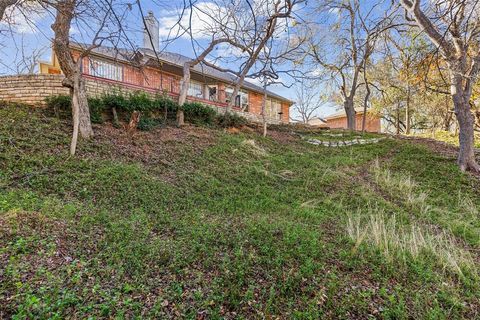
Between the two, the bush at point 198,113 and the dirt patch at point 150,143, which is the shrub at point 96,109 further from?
the bush at point 198,113

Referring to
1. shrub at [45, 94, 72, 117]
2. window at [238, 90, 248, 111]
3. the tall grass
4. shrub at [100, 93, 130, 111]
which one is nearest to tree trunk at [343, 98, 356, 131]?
window at [238, 90, 248, 111]

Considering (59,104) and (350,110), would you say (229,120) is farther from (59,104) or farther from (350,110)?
(350,110)

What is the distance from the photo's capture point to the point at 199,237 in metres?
3.32

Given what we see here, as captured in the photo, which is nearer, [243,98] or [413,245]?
[413,245]

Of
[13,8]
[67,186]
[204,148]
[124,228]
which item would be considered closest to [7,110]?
[13,8]

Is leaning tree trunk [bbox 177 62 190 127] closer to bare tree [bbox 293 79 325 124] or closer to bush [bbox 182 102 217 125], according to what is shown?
bush [bbox 182 102 217 125]

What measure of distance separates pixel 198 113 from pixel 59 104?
4.43 m

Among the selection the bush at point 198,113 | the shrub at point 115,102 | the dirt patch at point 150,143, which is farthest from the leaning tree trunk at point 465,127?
the shrub at point 115,102

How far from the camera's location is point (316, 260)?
2951 millimetres

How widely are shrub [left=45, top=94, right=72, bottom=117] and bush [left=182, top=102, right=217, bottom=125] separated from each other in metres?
3.60

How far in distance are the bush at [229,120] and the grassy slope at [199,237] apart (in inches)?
157

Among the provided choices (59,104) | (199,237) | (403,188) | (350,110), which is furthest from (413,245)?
(350,110)

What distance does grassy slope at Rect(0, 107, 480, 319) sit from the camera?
7.41 feet

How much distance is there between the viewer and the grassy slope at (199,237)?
88.9 inches
